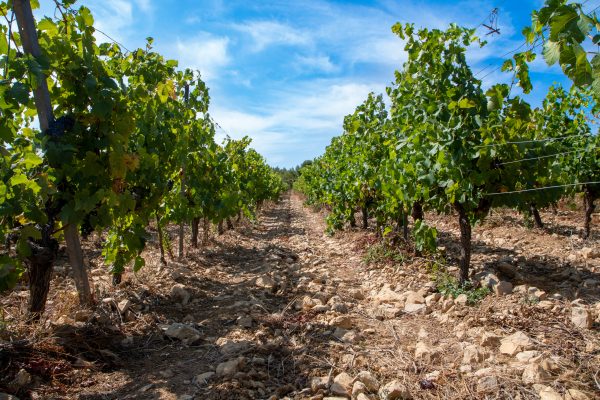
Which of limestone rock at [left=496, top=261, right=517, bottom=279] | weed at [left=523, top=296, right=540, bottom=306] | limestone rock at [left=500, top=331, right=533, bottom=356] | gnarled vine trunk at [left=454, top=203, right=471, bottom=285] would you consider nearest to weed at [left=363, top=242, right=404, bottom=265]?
limestone rock at [left=496, top=261, right=517, bottom=279]

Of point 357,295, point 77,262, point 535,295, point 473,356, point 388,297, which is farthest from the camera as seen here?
point 357,295

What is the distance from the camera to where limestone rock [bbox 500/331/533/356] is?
3.05 meters

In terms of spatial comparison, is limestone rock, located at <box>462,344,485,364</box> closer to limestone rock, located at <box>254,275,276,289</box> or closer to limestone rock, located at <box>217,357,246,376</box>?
limestone rock, located at <box>217,357,246,376</box>

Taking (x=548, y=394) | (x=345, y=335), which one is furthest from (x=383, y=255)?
(x=548, y=394)

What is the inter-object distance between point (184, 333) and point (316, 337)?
4.03ft

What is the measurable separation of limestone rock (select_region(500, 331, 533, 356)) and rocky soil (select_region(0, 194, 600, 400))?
11 mm

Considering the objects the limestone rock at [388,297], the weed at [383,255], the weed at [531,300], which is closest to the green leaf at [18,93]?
the limestone rock at [388,297]

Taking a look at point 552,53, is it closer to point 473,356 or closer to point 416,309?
point 473,356

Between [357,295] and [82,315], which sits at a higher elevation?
[82,315]

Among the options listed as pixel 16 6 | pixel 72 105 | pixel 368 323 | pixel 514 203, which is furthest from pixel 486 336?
pixel 16 6

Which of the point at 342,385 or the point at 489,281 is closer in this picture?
the point at 342,385

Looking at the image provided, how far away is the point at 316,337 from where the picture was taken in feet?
12.0

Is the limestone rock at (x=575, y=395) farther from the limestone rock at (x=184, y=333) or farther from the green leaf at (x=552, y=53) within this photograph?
the limestone rock at (x=184, y=333)

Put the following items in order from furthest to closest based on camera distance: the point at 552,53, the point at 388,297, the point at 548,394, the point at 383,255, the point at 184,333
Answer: the point at 383,255
the point at 388,297
the point at 184,333
the point at 548,394
the point at 552,53
